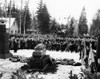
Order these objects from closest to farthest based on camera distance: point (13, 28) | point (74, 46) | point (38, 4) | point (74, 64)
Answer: point (74, 64) → point (74, 46) → point (13, 28) → point (38, 4)

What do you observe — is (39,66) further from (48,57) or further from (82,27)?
(82,27)

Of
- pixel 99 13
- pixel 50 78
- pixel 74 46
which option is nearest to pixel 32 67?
pixel 50 78

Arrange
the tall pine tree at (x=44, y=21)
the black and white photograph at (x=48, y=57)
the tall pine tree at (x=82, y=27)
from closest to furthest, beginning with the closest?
1. the black and white photograph at (x=48, y=57)
2. the tall pine tree at (x=44, y=21)
3. the tall pine tree at (x=82, y=27)

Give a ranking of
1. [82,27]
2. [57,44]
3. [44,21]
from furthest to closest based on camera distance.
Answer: [82,27] < [44,21] < [57,44]

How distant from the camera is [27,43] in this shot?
71.6 ft

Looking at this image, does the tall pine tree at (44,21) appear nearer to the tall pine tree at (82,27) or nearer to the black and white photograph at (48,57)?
the black and white photograph at (48,57)

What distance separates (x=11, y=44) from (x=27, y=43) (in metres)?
1.98

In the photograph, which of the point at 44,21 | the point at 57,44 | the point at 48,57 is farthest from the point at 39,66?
the point at 44,21

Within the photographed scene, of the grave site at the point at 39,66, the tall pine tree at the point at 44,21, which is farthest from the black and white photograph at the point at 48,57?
the tall pine tree at the point at 44,21

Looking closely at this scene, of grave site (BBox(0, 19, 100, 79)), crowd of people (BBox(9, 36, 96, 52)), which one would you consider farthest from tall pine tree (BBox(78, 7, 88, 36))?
grave site (BBox(0, 19, 100, 79))

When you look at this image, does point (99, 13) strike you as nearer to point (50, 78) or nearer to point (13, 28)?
point (13, 28)

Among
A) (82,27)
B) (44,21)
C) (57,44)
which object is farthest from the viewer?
(82,27)

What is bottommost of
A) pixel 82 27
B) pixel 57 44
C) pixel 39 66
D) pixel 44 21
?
pixel 39 66

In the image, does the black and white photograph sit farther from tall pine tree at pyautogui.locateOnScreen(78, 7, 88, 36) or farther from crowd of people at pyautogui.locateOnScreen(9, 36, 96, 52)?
tall pine tree at pyautogui.locateOnScreen(78, 7, 88, 36)
